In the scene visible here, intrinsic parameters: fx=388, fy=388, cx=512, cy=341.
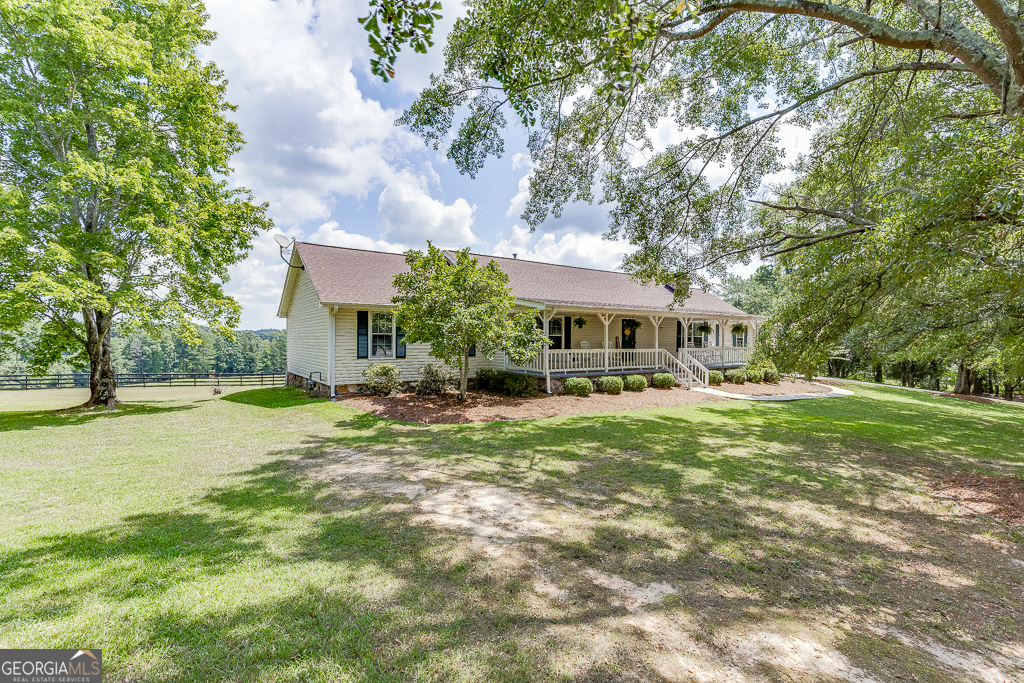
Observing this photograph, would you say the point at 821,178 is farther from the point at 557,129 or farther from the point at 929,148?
A: the point at 557,129

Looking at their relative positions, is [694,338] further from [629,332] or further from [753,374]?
[629,332]

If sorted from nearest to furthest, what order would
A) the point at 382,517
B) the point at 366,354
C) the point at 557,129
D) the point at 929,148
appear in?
1. the point at 382,517
2. the point at 929,148
3. the point at 557,129
4. the point at 366,354

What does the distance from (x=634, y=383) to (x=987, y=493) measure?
32.7ft

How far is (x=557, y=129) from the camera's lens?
8117 mm

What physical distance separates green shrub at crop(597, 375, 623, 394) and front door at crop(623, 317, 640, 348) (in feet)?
15.6

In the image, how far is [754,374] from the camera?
18984mm

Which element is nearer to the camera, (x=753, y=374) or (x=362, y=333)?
(x=362, y=333)

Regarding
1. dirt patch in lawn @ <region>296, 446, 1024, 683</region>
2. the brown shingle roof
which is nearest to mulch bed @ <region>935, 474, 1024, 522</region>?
dirt patch in lawn @ <region>296, 446, 1024, 683</region>

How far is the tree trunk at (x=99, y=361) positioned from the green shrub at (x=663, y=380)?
18940 mm

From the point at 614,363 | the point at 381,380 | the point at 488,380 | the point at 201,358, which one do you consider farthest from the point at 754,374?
the point at 201,358

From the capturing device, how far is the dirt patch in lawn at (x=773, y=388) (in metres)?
16.6

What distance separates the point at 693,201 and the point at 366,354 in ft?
37.3

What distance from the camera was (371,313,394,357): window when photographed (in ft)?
46.4

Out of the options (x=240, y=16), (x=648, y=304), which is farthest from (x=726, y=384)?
(x=240, y=16)
